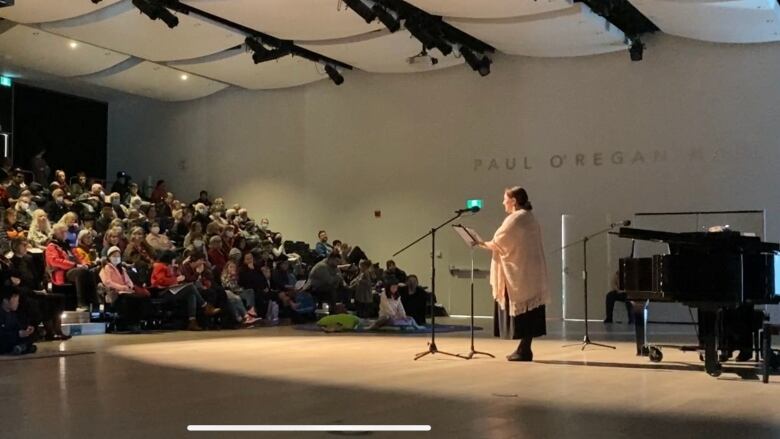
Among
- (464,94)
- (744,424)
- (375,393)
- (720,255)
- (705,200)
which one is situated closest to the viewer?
(744,424)

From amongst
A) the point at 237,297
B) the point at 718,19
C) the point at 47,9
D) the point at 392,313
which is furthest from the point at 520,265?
the point at 47,9

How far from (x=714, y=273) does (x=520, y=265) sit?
60.4 inches

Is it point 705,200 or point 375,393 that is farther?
point 705,200

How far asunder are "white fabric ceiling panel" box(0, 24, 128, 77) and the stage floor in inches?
300

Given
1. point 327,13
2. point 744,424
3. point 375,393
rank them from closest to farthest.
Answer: point 744,424 < point 375,393 < point 327,13

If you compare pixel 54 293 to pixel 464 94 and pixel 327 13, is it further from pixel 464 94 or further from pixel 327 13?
pixel 464 94

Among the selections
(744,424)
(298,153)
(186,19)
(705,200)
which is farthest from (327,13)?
(744,424)

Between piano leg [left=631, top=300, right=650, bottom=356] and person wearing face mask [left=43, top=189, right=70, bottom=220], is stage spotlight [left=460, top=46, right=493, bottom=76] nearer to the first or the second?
person wearing face mask [left=43, top=189, right=70, bottom=220]

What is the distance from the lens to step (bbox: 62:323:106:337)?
923cm

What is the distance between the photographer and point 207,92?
17.6m

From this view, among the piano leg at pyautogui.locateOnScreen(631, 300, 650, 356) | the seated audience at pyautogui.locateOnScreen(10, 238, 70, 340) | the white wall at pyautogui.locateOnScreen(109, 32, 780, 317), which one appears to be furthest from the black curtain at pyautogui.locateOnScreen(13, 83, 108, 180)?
the piano leg at pyautogui.locateOnScreen(631, 300, 650, 356)

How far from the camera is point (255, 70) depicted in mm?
15414

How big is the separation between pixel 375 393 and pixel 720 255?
2.44 meters

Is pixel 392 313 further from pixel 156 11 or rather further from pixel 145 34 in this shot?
pixel 145 34
